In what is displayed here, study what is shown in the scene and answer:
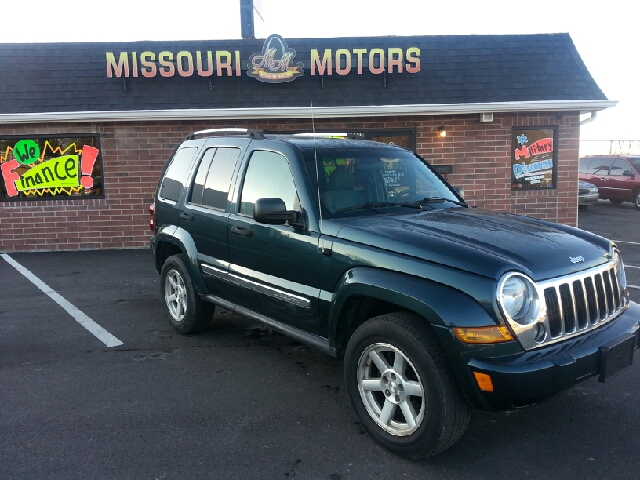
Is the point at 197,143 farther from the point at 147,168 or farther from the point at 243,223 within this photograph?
the point at 147,168

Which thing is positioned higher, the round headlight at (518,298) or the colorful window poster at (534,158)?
the colorful window poster at (534,158)

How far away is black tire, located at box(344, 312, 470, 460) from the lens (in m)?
3.22

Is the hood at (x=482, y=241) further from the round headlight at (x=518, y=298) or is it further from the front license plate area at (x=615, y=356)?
the front license plate area at (x=615, y=356)

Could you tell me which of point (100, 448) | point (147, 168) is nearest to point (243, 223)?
point (100, 448)

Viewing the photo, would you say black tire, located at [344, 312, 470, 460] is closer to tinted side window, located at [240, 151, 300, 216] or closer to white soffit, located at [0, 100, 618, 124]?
tinted side window, located at [240, 151, 300, 216]

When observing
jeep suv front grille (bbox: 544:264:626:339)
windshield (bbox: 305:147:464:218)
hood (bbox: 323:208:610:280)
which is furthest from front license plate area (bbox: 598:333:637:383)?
windshield (bbox: 305:147:464:218)

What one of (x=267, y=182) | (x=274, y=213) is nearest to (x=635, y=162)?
(x=267, y=182)

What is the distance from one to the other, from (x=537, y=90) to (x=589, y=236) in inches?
322

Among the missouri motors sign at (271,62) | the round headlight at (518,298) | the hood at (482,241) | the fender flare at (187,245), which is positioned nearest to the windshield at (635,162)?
the missouri motors sign at (271,62)

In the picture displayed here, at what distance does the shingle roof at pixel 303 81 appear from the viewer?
1097 centimetres

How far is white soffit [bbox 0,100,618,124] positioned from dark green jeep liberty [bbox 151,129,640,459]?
5712 mm

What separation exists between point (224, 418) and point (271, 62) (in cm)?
857

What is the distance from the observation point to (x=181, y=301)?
19.1 ft

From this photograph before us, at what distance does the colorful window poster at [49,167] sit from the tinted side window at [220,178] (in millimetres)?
6586
